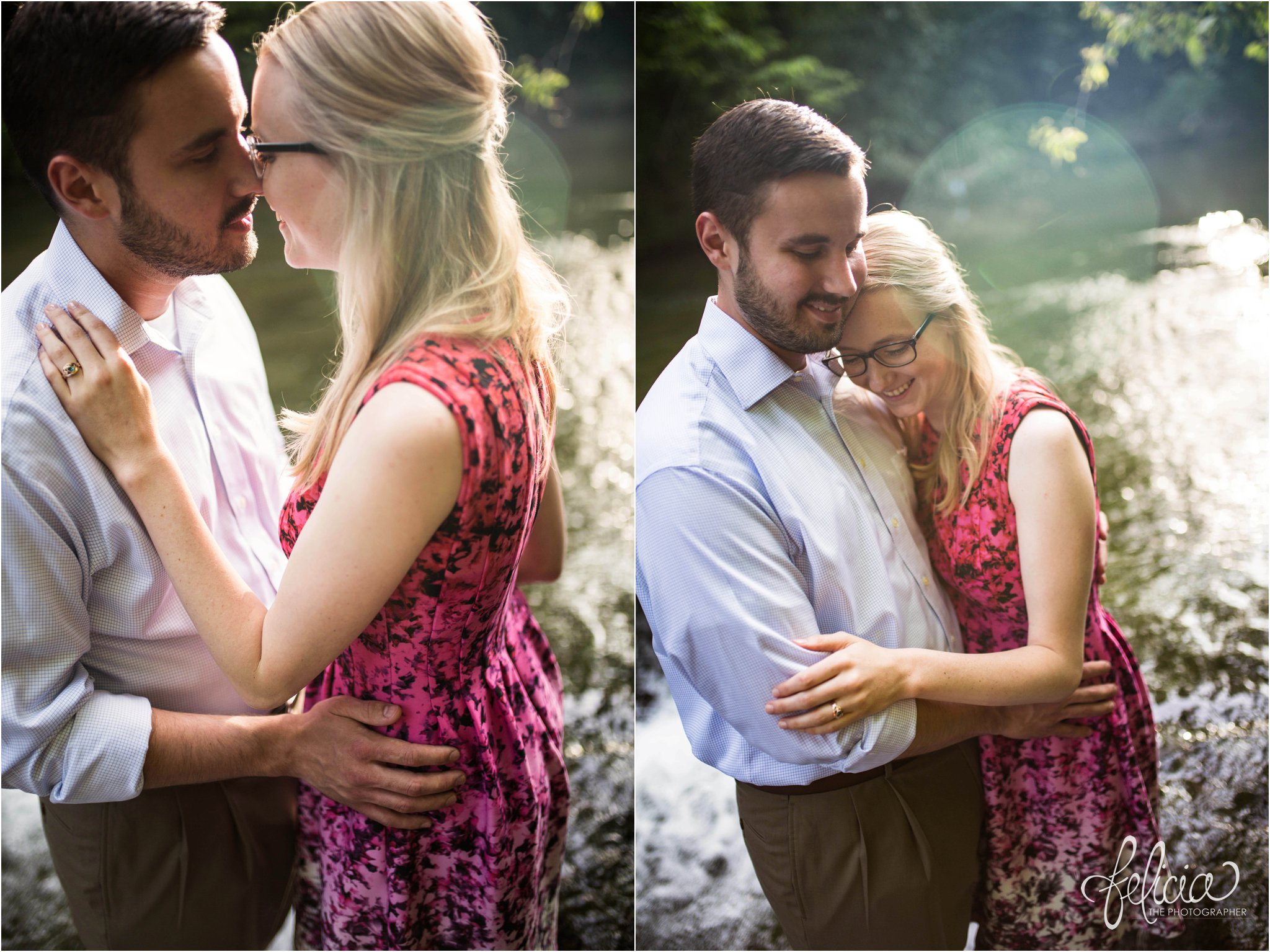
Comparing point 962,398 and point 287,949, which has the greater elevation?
point 962,398

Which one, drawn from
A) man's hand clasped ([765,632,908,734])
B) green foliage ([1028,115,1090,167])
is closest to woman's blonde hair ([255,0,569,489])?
man's hand clasped ([765,632,908,734])

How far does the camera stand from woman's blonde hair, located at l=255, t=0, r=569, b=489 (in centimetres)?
125

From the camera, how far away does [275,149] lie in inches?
52.2

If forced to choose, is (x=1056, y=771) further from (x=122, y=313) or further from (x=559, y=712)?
(x=122, y=313)

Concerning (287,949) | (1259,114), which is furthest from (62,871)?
(1259,114)

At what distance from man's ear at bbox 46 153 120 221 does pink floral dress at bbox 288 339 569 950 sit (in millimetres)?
536

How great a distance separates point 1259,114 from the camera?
6.08 ft

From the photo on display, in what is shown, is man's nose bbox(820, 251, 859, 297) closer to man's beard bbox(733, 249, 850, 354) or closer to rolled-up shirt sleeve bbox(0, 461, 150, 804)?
man's beard bbox(733, 249, 850, 354)

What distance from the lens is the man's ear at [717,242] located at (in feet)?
5.08

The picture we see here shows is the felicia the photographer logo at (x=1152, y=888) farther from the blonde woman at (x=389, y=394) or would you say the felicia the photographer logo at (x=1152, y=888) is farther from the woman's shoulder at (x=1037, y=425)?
the blonde woman at (x=389, y=394)

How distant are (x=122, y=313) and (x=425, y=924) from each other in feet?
3.64

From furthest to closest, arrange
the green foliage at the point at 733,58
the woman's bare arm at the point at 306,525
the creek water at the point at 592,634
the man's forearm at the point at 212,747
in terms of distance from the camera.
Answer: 1. the creek water at the point at 592,634
2. the green foliage at the point at 733,58
3. the man's forearm at the point at 212,747
4. the woman's bare arm at the point at 306,525

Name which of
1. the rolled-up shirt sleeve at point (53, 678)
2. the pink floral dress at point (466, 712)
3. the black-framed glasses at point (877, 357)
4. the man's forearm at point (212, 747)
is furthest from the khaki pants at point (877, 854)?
the rolled-up shirt sleeve at point (53, 678)

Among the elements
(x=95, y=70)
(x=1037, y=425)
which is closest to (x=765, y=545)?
(x=1037, y=425)
